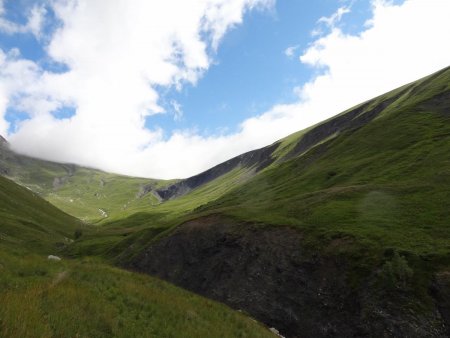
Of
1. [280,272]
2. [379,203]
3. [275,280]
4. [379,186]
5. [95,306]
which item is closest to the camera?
[95,306]

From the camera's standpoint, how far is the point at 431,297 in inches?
1241

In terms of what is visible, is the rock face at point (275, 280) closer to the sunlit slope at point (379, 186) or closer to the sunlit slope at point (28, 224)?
the sunlit slope at point (379, 186)

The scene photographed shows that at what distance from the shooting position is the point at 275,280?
45688mm

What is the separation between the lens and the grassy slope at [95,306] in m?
14.2

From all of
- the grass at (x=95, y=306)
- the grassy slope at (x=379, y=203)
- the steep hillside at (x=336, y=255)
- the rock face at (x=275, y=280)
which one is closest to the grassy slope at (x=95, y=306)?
the grass at (x=95, y=306)

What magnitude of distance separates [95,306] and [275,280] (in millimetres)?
31211

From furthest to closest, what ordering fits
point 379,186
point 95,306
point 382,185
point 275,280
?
point 382,185, point 379,186, point 275,280, point 95,306

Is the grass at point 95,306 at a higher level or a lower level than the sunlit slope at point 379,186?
higher

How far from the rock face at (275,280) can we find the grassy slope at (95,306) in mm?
14068

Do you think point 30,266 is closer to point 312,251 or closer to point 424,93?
point 312,251

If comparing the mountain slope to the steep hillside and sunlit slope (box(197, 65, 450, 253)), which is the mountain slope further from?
sunlit slope (box(197, 65, 450, 253))

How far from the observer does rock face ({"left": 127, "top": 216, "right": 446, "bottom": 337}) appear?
32969 mm

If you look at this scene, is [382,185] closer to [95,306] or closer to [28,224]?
[95,306]

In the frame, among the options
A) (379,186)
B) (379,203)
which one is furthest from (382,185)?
(379,203)
